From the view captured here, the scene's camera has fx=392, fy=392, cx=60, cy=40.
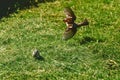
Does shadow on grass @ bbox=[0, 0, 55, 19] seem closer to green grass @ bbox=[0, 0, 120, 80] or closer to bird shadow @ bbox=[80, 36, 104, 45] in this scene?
green grass @ bbox=[0, 0, 120, 80]

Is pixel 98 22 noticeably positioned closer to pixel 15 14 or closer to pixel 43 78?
pixel 15 14

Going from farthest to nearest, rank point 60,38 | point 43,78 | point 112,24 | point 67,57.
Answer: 1. point 112,24
2. point 60,38
3. point 67,57
4. point 43,78

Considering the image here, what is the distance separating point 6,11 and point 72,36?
8.62ft

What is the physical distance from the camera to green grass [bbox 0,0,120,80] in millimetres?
6461

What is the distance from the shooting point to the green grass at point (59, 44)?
21.2ft

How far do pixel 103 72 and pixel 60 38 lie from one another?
4.97 ft

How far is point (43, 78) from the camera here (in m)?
6.30

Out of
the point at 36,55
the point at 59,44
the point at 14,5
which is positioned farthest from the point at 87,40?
the point at 14,5

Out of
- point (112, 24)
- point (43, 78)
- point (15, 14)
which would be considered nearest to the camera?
point (43, 78)

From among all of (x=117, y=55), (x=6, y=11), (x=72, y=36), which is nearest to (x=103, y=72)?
(x=117, y=55)

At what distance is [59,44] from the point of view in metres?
7.38

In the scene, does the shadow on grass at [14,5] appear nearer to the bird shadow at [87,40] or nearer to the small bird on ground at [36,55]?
the bird shadow at [87,40]

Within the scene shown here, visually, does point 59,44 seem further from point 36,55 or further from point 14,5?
point 14,5

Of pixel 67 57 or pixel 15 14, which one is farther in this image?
pixel 15 14
